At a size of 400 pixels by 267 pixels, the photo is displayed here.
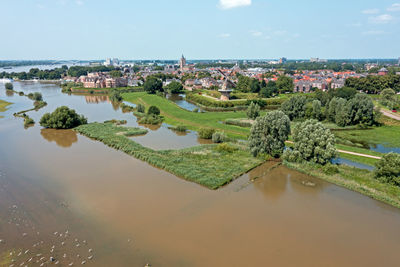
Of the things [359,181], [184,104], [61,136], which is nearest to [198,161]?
[359,181]

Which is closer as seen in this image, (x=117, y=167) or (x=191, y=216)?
(x=191, y=216)

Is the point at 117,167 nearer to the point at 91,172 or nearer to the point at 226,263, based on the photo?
the point at 91,172

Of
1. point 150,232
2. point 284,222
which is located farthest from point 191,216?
point 284,222

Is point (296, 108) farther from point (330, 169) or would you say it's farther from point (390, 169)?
point (390, 169)

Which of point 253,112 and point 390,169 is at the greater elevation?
point 390,169

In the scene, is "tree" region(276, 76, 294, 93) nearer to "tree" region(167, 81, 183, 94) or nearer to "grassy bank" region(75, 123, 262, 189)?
"tree" region(167, 81, 183, 94)

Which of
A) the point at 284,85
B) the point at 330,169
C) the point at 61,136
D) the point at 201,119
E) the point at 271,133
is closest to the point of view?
the point at 330,169
